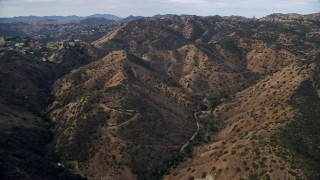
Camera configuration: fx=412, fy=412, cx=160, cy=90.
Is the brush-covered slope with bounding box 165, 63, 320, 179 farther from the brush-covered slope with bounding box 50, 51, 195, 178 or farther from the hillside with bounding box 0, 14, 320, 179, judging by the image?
the brush-covered slope with bounding box 50, 51, 195, 178

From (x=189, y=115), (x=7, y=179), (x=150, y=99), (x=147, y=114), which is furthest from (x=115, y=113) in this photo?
(x=7, y=179)

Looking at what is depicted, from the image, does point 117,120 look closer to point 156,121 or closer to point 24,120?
point 156,121

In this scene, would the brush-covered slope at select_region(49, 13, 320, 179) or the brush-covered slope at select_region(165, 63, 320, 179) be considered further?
the brush-covered slope at select_region(49, 13, 320, 179)

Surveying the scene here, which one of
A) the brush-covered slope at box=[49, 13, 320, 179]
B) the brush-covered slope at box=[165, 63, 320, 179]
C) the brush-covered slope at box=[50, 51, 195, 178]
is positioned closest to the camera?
the brush-covered slope at box=[165, 63, 320, 179]

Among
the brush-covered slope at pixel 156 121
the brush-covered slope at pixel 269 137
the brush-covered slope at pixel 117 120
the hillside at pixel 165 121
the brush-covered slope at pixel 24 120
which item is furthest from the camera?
the brush-covered slope at pixel 117 120

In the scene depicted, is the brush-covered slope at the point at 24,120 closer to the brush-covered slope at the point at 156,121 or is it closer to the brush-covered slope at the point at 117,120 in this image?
the brush-covered slope at the point at 156,121

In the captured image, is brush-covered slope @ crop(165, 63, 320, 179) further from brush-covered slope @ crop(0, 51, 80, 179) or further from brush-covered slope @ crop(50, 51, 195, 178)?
brush-covered slope @ crop(0, 51, 80, 179)

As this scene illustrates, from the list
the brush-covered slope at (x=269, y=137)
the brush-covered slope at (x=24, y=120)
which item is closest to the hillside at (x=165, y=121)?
the brush-covered slope at (x=269, y=137)

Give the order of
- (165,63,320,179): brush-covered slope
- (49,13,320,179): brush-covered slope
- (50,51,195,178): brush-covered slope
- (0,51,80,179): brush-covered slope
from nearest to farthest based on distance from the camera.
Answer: (165,63,320,179): brush-covered slope < (0,51,80,179): brush-covered slope < (49,13,320,179): brush-covered slope < (50,51,195,178): brush-covered slope

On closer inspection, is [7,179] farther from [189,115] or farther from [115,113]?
[189,115]

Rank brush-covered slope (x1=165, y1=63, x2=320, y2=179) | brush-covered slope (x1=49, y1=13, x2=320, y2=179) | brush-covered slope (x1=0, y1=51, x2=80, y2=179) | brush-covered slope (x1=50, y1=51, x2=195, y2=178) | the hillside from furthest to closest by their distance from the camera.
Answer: brush-covered slope (x1=50, y1=51, x2=195, y2=178)
brush-covered slope (x1=49, y1=13, x2=320, y2=179)
the hillside
brush-covered slope (x1=0, y1=51, x2=80, y2=179)
brush-covered slope (x1=165, y1=63, x2=320, y2=179)

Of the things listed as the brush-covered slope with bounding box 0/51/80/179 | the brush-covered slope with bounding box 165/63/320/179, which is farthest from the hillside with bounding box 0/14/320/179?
the brush-covered slope with bounding box 0/51/80/179
